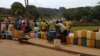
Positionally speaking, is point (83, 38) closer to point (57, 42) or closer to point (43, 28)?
point (57, 42)

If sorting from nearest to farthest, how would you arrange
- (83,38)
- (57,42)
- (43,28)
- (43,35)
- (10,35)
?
(57,42) < (83,38) < (43,35) < (43,28) < (10,35)

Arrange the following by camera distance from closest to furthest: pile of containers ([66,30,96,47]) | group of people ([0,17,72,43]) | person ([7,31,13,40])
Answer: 1. pile of containers ([66,30,96,47])
2. group of people ([0,17,72,43])
3. person ([7,31,13,40])

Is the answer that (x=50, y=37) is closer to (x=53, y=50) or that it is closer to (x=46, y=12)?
(x=53, y=50)

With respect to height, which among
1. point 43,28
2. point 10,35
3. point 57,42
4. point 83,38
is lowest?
point 10,35

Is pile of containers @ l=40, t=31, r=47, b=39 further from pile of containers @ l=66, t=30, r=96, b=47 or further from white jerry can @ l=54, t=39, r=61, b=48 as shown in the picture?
white jerry can @ l=54, t=39, r=61, b=48

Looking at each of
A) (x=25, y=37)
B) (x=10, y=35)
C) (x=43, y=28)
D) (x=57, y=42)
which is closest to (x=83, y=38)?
(x=57, y=42)

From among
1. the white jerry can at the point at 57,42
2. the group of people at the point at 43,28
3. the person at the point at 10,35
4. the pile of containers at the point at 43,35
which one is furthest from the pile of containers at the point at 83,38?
the person at the point at 10,35

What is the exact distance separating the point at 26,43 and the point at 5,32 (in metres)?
4.54

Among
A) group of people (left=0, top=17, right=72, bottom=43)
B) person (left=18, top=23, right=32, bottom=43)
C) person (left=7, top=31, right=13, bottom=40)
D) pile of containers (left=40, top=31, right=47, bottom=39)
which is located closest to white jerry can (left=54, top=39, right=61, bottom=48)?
group of people (left=0, top=17, right=72, bottom=43)

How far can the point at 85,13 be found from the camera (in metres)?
114

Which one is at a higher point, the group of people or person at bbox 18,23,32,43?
the group of people

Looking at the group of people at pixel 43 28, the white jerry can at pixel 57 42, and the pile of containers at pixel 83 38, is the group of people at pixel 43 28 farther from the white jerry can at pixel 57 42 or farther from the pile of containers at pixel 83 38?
the white jerry can at pixel 57 42

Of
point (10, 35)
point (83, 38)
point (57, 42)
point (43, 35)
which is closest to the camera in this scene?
point (57, 42)

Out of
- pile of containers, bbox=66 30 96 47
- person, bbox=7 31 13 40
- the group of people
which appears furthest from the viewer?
person, bbox=7 31 13 40
